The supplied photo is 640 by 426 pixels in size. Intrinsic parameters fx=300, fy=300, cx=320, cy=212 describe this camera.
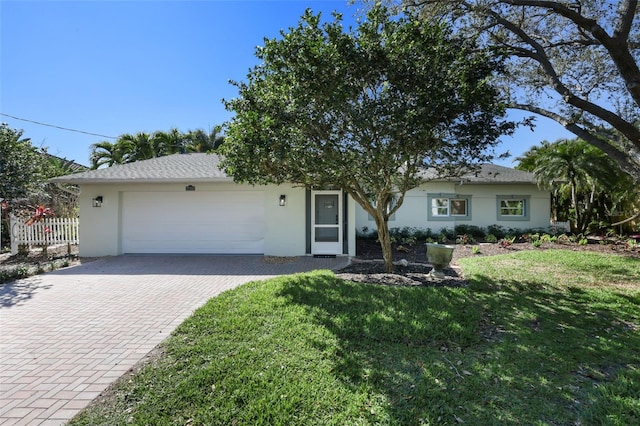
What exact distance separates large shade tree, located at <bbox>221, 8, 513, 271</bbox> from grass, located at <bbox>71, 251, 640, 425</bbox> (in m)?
2.82

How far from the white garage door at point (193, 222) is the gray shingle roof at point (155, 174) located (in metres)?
0.81

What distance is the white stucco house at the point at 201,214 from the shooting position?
1096 centimetres

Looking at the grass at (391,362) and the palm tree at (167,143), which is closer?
the grass at (391,362)

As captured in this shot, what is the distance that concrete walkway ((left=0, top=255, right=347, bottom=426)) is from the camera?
10.1 feet

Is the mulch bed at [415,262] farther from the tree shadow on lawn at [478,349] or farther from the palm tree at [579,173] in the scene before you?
the palm tree at [579,173]

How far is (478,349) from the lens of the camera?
390 cm

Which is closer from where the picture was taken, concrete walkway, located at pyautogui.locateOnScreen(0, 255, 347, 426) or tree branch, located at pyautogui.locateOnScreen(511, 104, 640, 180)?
concrete walkway, located at pyautogui.locateOnScreen(0, 255, 347, 426)

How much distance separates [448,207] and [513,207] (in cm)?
371

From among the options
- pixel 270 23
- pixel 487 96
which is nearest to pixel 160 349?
pixel 487 96

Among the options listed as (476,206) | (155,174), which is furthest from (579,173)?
(155,174)

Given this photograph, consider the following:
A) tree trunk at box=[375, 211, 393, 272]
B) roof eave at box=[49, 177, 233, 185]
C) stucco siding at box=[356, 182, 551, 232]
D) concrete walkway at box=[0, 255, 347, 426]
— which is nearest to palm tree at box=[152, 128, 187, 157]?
roof eave at box=[49, 177, 233, 185]

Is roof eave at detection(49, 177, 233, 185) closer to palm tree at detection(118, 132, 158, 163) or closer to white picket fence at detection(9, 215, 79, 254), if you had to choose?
white picket fence at detection(9, 215, 79, 254)

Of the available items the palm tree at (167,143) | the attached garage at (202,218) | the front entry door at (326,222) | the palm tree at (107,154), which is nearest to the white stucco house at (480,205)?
the front entry door at (326,222)

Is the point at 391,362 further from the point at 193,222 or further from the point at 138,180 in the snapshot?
the point at 138,180
